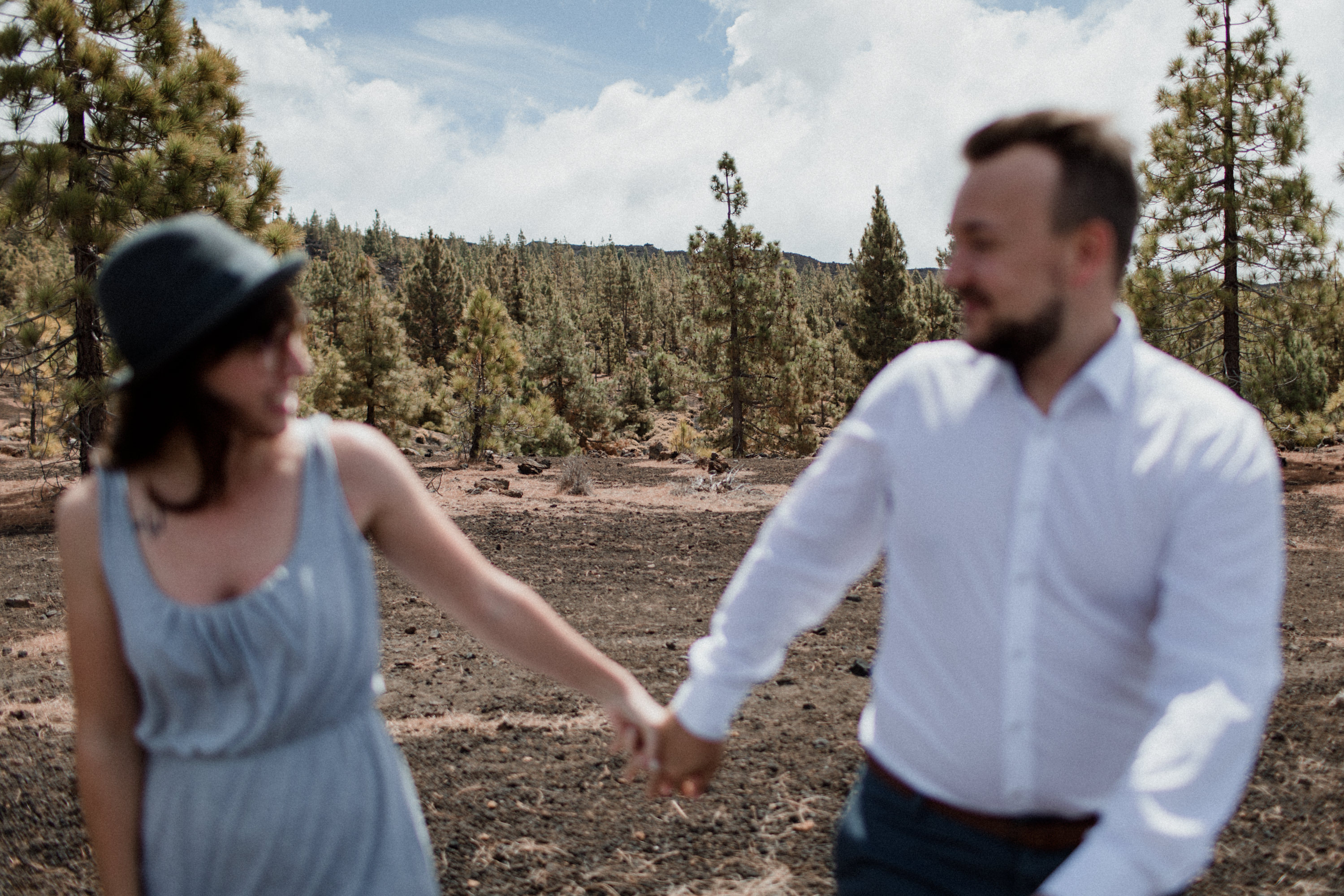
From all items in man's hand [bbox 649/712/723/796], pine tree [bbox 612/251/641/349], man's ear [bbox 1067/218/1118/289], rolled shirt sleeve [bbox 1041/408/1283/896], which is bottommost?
man's hand [bbox 649/712/723/796]

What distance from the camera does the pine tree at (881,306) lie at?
2909 centimetres

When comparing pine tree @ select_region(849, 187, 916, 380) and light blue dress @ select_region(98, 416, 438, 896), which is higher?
pine tree @ select_region(849, 187, 916, 380)

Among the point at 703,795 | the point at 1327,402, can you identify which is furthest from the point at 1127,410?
the point at 1327,402

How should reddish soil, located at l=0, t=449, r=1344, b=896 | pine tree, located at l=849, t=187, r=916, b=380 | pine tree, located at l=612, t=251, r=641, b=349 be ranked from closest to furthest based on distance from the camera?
1. reddish soil, located at l=0, t=449, r=1344, b=896
2. pine tree, located at l=849, t=187, r=916, b=380
3. pine tree, located at l=612, t=251, r=641, b=349

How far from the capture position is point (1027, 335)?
4.72 feet

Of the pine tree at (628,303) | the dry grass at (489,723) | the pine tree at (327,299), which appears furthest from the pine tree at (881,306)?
the pine tree at (628,303)

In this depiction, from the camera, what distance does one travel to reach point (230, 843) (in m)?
1.45

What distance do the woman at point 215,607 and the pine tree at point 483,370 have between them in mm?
16354

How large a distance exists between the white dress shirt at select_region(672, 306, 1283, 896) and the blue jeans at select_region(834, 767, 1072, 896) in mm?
54

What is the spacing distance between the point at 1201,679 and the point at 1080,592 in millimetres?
196

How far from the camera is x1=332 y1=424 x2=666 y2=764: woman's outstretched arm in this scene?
1.58 metres

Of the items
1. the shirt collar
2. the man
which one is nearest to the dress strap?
the man

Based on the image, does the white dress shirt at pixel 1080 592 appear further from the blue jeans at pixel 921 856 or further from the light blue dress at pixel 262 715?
the light blue dress at pixel 262 715

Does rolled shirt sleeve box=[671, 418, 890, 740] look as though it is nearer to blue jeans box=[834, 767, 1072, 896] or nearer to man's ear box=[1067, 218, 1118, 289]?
blue jeans box=[834, 767, 1072, 896]
